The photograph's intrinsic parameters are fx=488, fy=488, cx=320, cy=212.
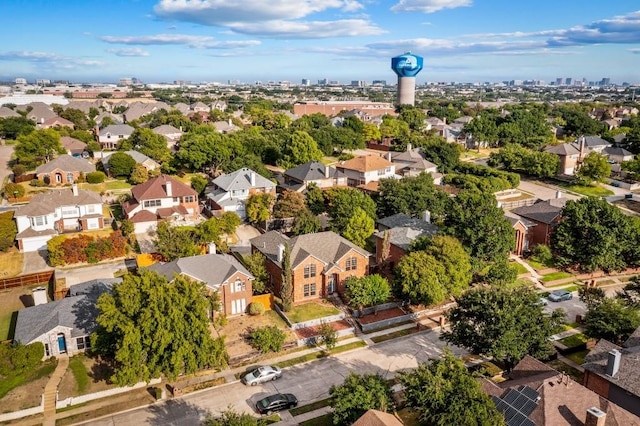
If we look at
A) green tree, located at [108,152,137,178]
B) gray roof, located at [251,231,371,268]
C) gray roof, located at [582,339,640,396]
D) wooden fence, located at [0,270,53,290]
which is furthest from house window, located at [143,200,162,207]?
gray roof, located at [582,339,640,396]

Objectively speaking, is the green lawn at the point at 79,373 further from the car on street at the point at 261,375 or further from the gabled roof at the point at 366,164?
the gabled roof at the point at 366,164

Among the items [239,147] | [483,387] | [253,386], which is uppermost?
[239,147]

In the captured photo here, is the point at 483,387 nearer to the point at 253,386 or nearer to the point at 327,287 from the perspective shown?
the point at 253,386

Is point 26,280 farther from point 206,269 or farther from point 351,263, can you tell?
point 351,263

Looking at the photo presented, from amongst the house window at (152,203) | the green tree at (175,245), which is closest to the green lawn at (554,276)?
the green tree at (175,245)

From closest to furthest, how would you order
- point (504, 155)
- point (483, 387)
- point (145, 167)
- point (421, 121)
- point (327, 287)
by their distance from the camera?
point (483, 387)
point (327, 287)
point (145, 167)
point (504, 155)
point (421, 121)

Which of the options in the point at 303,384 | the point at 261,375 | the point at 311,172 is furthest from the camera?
the point at 311,172

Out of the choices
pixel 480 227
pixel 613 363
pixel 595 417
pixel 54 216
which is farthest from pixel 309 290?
pixel 54 216

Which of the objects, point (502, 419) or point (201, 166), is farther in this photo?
point (201, 166)

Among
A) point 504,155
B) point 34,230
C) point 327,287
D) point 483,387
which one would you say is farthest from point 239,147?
point 483,387
